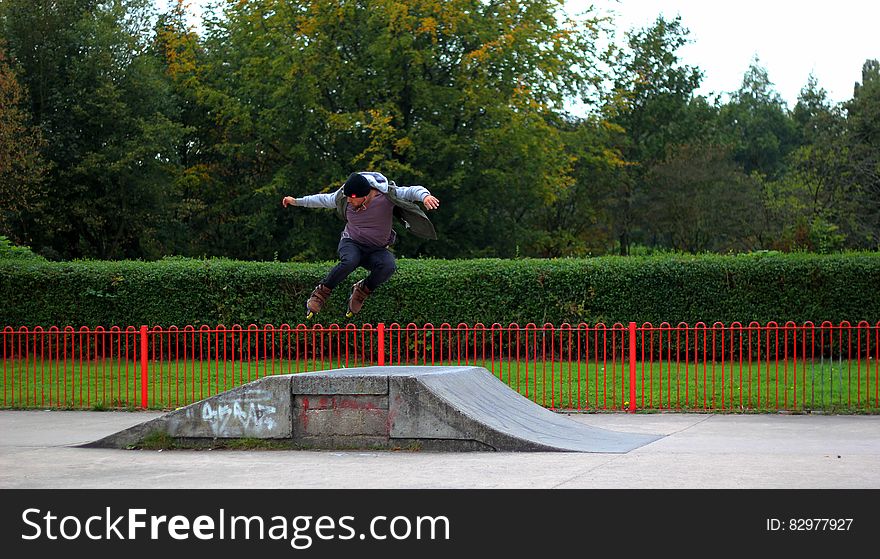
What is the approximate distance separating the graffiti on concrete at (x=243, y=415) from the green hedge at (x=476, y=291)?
10955mm

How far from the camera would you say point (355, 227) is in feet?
37.6

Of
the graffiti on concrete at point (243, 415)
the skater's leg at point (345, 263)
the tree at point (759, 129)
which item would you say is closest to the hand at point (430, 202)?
the skater's leg at point (345, 263)

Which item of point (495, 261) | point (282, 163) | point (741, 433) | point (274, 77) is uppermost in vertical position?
point (274, 77)

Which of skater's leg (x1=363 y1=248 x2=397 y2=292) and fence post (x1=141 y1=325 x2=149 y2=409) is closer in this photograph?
skater's leg (x1=363 y1=248 x2=397 y2=292)

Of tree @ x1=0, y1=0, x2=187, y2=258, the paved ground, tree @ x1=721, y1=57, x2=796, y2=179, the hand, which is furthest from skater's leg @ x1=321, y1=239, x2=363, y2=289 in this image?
tree @ x1=721, y1=57, x2=796, y2=179

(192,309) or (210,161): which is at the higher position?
(210,161)

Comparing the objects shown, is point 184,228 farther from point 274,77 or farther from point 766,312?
point 766,312

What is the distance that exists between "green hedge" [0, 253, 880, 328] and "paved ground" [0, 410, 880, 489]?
29.5 ft

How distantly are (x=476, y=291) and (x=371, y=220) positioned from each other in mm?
12042

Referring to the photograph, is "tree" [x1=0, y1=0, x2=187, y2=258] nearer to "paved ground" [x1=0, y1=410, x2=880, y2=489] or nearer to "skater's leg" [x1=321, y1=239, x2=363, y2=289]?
"paved ground" [x1=0, y1=410, x2=880, y2=489]

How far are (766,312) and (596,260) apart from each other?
372cm

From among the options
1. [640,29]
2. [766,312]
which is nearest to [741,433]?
[766,312]

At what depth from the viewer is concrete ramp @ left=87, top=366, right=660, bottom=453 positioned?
11.8 meters

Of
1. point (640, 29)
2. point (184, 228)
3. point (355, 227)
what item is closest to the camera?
point (355, 227)
